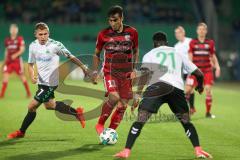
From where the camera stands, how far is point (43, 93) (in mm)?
12586

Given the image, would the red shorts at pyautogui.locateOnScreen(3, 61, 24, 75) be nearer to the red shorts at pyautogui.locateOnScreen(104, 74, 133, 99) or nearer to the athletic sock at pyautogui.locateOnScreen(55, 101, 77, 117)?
the athletic sock at pyautogui.locateOnScreen(55, 101, 77, 117)

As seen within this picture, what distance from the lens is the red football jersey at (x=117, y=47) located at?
39.8ft

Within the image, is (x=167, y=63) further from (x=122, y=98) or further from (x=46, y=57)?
(x=46, y=57)

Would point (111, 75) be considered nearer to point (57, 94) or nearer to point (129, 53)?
point (129, 53)

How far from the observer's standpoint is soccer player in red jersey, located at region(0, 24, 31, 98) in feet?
74.2

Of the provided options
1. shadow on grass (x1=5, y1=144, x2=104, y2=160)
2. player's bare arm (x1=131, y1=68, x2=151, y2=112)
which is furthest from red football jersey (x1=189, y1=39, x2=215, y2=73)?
shadow on grass (x1=5, y1=144, x2=104, y2=160)

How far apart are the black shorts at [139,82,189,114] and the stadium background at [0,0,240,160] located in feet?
2.98

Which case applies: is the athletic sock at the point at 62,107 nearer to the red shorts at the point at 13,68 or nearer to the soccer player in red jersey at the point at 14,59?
the soccer player in red jersey at the point at 14,59

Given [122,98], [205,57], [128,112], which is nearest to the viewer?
[122,98]

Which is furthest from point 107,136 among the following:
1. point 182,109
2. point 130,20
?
point 130,20

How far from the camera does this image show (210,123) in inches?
631

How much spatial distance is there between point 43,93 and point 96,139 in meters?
1.46

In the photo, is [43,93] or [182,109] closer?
[182,109]

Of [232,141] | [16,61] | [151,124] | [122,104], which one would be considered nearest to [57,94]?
[151,124]
